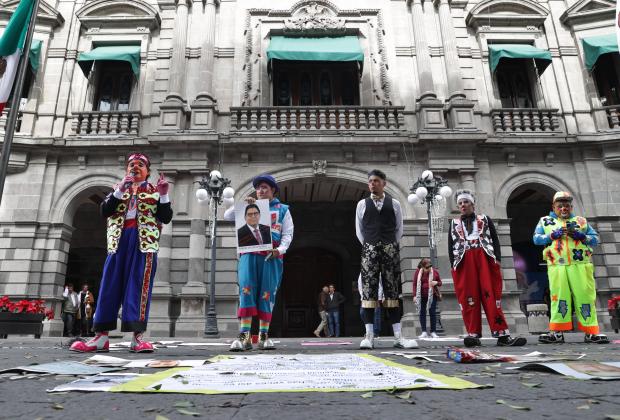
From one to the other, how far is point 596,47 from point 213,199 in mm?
12622

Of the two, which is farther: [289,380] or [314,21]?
[314,21]

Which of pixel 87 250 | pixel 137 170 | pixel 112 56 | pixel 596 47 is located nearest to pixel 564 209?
pixel 137 170

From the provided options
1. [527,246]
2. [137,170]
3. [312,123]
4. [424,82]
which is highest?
[424,82]

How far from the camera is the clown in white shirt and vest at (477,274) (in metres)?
5.42

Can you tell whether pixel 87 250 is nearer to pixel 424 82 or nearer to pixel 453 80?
pixel 424 82

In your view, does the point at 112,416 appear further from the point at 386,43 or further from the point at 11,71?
the point at 386,43

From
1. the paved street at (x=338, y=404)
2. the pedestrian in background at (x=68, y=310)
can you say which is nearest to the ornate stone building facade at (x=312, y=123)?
the pedestrian in background at (x=68, y=310)

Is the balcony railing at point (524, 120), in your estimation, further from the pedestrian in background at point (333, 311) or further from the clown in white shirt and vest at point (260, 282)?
the clown in white shirt and vest at point (260, 282)

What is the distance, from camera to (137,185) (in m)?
4.84

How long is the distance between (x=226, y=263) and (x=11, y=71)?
24.7ft

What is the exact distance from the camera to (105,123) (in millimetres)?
13391

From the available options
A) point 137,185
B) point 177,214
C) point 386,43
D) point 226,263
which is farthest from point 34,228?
point 386,43

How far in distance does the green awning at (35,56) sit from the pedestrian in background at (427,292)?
42.4 ft

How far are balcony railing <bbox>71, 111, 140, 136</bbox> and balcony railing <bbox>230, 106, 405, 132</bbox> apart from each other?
10.3 feet
